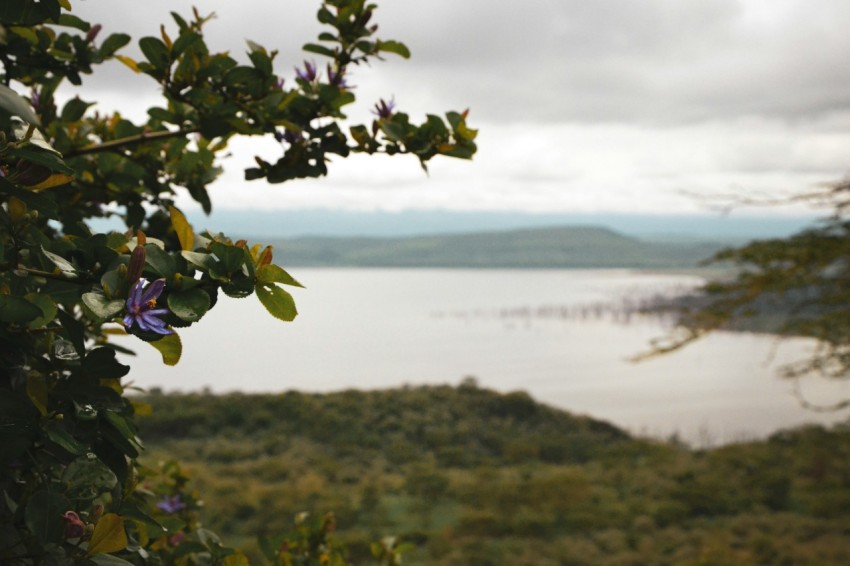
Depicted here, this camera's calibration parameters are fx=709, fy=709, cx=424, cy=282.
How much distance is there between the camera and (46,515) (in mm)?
846

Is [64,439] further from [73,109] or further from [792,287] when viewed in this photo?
[792,287]

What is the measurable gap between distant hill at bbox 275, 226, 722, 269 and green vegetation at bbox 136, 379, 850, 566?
86104 mm

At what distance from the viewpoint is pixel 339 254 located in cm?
11769

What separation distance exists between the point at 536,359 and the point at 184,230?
1288 inches

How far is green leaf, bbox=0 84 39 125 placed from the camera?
84 cm

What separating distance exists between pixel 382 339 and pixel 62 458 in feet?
127

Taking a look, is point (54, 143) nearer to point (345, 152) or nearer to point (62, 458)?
point (345, 152)

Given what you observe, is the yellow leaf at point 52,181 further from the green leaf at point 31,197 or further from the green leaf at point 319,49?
the green leaf at point 319,49

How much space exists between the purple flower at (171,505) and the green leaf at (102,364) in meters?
1.23

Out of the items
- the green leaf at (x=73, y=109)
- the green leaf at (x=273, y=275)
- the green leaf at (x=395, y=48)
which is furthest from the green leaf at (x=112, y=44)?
the green leaf at (x=273, y=275)

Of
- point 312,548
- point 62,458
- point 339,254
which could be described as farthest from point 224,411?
point 339,254

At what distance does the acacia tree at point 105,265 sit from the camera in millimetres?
Answer: 792

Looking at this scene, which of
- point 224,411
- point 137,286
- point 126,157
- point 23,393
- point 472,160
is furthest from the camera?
point 224,411

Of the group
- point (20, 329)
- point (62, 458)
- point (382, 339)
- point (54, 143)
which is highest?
point (54, 143)
